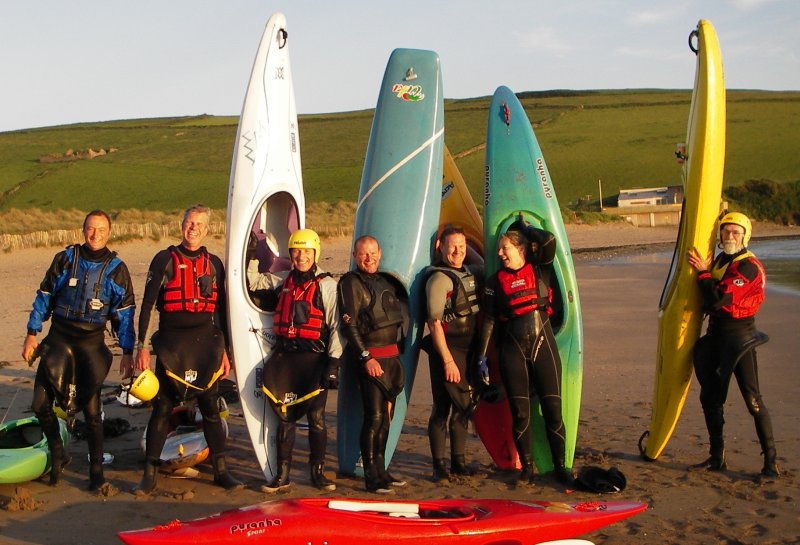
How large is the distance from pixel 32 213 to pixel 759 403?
2557cm

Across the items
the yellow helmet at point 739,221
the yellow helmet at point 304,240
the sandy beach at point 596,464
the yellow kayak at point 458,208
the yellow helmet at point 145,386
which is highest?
the yellow kayak at point 458,208

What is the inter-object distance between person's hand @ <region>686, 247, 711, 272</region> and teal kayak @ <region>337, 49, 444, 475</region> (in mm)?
1621

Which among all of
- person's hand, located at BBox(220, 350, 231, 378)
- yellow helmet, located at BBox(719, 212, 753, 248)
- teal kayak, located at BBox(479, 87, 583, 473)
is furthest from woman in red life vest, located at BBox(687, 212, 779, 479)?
person's hand, located at BBox(220, 350, 231, 378)

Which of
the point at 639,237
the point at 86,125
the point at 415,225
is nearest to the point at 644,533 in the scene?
the point at 415,225

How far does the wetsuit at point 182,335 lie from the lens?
5199 mm

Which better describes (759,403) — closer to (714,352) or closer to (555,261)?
(714,352)

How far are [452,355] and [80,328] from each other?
2141 millimetres

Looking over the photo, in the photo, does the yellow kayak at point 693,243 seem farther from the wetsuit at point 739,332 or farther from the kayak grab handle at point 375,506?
the kayak grab handle at point 375,506

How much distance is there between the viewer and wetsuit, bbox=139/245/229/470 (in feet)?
17.1

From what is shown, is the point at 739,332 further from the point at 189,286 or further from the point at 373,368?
the point at 189,286

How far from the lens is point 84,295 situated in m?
5.20

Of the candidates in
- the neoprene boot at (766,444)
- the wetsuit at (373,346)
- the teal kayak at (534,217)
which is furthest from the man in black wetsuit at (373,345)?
the neoprene boot at (766,444)

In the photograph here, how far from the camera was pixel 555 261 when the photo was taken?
6023 mm

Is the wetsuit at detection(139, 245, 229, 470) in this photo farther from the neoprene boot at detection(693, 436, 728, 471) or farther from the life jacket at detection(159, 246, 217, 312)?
the neoprene boot at detection(693, 436, 728, 471)
